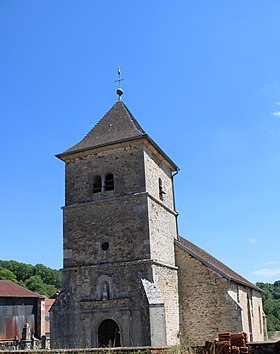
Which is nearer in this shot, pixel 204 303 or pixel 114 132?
pixel 204 303

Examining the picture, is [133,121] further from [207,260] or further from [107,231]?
[207,260]

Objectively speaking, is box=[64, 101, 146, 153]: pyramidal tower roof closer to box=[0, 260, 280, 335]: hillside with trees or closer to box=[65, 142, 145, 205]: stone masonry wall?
box=[65, 142, 145, 205]: stone masonry wall

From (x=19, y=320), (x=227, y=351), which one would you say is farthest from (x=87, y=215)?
(x=19, y=320)

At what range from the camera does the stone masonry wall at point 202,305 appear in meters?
16.4

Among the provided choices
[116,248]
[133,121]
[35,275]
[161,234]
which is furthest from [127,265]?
[35,275]

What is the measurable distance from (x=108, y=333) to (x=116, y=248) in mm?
3380

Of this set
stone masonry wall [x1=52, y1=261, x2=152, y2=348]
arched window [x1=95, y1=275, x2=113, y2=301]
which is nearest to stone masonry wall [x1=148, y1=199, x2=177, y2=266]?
stone masonry wall [x1=52, y1=261, x2=152, y2=348]

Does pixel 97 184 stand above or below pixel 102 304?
above

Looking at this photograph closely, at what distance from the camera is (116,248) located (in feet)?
52.8

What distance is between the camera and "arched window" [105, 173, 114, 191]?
17188 millimetres

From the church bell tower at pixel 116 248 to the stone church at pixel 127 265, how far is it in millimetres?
38

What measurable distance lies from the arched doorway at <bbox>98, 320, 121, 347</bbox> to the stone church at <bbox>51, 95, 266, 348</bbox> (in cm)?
4

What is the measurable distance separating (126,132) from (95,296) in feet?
22.4

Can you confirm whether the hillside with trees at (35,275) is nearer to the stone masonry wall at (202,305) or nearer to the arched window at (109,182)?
the stone masonry wall at (202,305)
